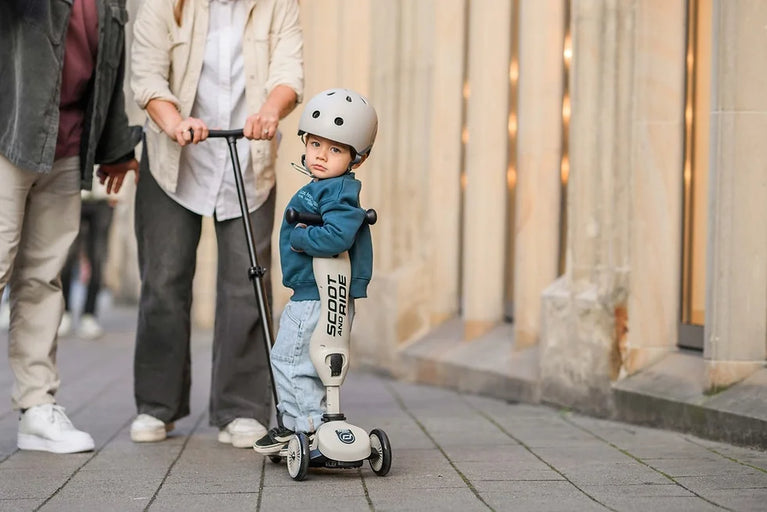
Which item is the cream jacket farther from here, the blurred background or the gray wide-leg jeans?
the blurred background

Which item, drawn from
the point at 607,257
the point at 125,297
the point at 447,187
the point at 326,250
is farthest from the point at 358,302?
the point at 125,297

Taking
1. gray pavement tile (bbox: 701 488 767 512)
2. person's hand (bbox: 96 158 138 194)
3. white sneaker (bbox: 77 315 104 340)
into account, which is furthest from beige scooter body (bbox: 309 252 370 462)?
white sneaker (bbox: 77 315 104 340)

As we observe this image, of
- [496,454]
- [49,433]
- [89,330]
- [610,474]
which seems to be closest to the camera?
[610,474]

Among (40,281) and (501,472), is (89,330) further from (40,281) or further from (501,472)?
(501,472)

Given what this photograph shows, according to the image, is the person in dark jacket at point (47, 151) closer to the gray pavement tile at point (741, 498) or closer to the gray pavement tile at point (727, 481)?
the gray pavement tile at point (727, 481)

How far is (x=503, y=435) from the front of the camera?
6.09 meters

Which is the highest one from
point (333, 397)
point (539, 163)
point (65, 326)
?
point (539, 163)

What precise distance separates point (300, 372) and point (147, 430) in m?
1.16

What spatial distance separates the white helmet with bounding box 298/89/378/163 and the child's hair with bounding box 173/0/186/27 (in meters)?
1.14

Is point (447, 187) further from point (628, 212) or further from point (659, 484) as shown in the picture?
point (659, 484)

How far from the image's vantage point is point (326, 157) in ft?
16.4

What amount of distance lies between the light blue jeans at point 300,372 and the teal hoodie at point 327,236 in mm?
69

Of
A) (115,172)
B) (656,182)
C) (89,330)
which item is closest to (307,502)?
(115,172)

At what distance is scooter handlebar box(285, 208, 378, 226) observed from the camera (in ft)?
15.8
